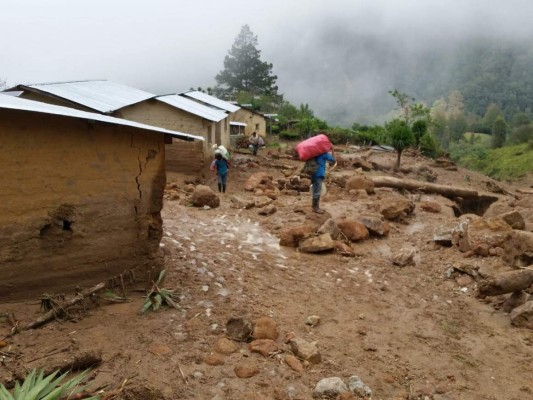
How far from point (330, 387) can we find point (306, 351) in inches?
20.3

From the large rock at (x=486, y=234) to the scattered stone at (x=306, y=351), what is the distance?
387 centimetres

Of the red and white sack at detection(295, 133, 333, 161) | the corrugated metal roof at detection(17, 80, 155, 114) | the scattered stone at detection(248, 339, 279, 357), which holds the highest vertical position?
the corrugated metal roof at detection(17, 80, 155, 114)

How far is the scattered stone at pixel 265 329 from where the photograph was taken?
13.7ft

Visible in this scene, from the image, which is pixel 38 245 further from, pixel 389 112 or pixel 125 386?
pixel 389 112

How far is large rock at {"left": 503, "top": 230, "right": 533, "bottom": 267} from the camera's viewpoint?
19.5 feet

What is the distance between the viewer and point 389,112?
111 metres

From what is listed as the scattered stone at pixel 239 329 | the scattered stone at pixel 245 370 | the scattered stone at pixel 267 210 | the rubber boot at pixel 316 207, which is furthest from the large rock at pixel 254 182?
the scattered stone at pixel 245 370

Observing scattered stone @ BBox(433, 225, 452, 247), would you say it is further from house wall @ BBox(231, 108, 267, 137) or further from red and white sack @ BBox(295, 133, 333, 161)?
house wall @ BBox(231, 108, 267, 137)

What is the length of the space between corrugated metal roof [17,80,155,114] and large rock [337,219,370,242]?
7.09 m

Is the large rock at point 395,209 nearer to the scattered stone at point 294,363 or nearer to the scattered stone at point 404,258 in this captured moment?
the scattered stone at point 404,258

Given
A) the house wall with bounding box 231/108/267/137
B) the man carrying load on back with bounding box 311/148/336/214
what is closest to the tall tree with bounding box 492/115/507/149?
the house wall with bounding box 231/108/267/137

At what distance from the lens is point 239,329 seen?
4.14m

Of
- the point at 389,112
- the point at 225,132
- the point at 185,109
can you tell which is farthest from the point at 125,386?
the point at 389,112

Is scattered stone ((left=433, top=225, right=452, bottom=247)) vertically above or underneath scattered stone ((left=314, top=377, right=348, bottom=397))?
underneath
